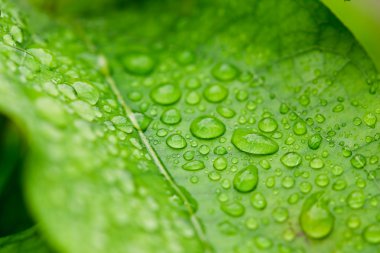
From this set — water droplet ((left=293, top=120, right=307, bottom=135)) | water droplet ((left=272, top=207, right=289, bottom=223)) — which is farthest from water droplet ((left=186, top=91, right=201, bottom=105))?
water droplet ((left=272, top=207, right=289, bottom=223))

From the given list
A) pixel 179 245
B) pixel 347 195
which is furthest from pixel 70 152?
pixel 347 195

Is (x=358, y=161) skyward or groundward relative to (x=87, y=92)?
groundward

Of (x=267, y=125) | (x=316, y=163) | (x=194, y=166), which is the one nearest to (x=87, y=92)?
(x=194, y=166)

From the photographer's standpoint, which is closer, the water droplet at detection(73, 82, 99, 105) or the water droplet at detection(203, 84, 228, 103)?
the water droplet at detection(73, 82, 99, 105)

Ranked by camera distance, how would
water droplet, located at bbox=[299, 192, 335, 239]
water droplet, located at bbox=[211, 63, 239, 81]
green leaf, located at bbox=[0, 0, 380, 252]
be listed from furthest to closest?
water droplet, located at bbox=[211, 63, 239, 81], water droplet, located at bbox=[299, 192, 335, 239], green leaf, located at bbox=[0, 0, 380, 252]

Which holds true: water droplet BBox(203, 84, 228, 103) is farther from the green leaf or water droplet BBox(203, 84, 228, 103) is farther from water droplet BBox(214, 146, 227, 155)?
water droplet BBox(214, 146, 227, 155)

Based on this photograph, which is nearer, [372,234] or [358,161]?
[372,234]

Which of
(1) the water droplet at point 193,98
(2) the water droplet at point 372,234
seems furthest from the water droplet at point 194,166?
(2) the water droplet at point 372,234

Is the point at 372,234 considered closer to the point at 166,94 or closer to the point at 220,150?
the point at 220,150
